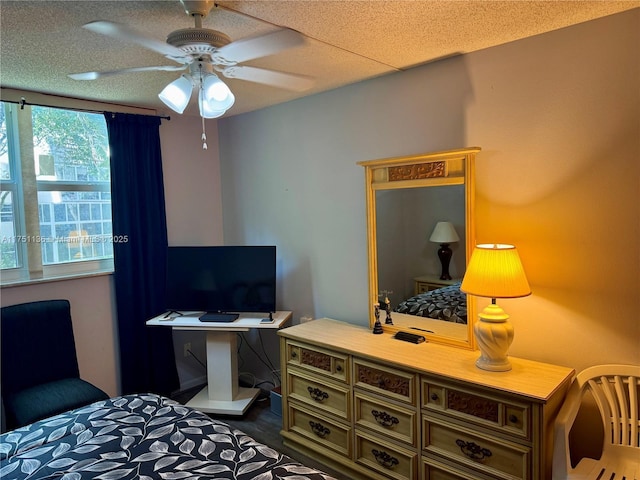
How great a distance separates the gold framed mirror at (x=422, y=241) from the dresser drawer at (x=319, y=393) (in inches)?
20.1

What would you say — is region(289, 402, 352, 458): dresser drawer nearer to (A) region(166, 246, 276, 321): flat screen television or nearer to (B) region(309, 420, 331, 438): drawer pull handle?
(B) region(309, 420, 331, 438): drawer pull handle

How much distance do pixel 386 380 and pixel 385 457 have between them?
1.45 feet

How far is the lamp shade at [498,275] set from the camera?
6.82ft

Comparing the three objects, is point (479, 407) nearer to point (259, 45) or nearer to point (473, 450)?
point (473, 450)

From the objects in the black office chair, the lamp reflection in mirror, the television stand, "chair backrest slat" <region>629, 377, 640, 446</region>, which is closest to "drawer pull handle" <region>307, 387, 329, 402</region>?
the television stand

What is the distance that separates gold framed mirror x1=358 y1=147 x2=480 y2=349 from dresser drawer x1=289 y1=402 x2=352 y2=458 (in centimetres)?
69

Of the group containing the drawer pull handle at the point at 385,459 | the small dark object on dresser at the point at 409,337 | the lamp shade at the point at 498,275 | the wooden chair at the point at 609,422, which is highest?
the lamp shade at the point at 498,275

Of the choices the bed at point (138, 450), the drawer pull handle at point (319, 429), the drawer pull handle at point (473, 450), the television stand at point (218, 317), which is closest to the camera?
the bed at point (138, 450)

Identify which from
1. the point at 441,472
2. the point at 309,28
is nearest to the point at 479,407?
the point at 441,472

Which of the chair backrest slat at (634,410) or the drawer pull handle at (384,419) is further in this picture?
the drawer pull handle at (384,419)

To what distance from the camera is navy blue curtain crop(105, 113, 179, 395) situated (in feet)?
11.4

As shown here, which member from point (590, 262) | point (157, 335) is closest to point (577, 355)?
point (590, 262)

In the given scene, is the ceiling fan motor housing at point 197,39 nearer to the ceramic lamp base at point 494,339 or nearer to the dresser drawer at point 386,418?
the ceramic lamp base at point 494,339

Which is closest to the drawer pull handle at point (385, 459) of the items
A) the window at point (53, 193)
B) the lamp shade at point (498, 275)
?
the lamp shade at point (498, 275)
